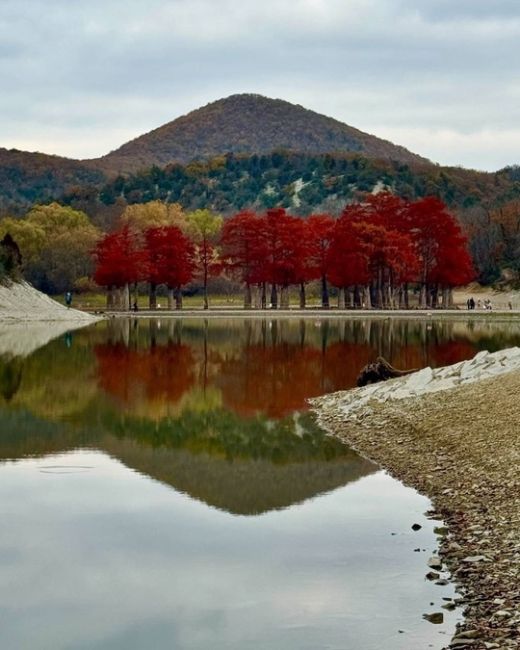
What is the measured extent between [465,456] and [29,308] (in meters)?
70.4

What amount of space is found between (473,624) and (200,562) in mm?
3753

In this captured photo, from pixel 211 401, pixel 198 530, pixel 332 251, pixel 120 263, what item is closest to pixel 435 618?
pixel 198 530

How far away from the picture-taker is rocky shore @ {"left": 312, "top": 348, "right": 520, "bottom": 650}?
10.5 metres

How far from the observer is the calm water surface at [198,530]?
10141 millimetres

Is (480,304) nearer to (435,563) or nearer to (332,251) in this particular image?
(332,251)

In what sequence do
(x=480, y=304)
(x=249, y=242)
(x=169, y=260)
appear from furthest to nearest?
(x=480, y=304) < (x=169, y=260) < (x=249, y=242)

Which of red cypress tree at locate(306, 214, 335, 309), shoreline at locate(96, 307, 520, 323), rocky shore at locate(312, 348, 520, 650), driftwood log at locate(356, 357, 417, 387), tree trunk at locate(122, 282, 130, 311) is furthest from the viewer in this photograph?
tree trunk at locate(122, 282, 130, 311)

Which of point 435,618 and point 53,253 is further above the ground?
point 53,253

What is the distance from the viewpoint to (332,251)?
300 feet

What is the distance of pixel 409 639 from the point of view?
970 centimetres

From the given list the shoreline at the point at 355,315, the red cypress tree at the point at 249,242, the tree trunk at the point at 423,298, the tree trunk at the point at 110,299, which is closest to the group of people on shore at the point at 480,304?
the tree trunk at the point at 423,298

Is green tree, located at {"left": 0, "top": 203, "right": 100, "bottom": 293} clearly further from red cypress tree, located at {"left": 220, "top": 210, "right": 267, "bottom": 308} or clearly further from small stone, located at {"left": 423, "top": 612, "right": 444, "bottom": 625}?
small stone, located at {"left": 423, "top": 612, "right": 444, "bottom": 625}

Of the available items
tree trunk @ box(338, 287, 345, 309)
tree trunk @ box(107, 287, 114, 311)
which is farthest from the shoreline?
tree trunk @ box(107, 287, 114, 311)

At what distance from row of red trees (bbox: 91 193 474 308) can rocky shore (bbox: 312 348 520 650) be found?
202 ft
